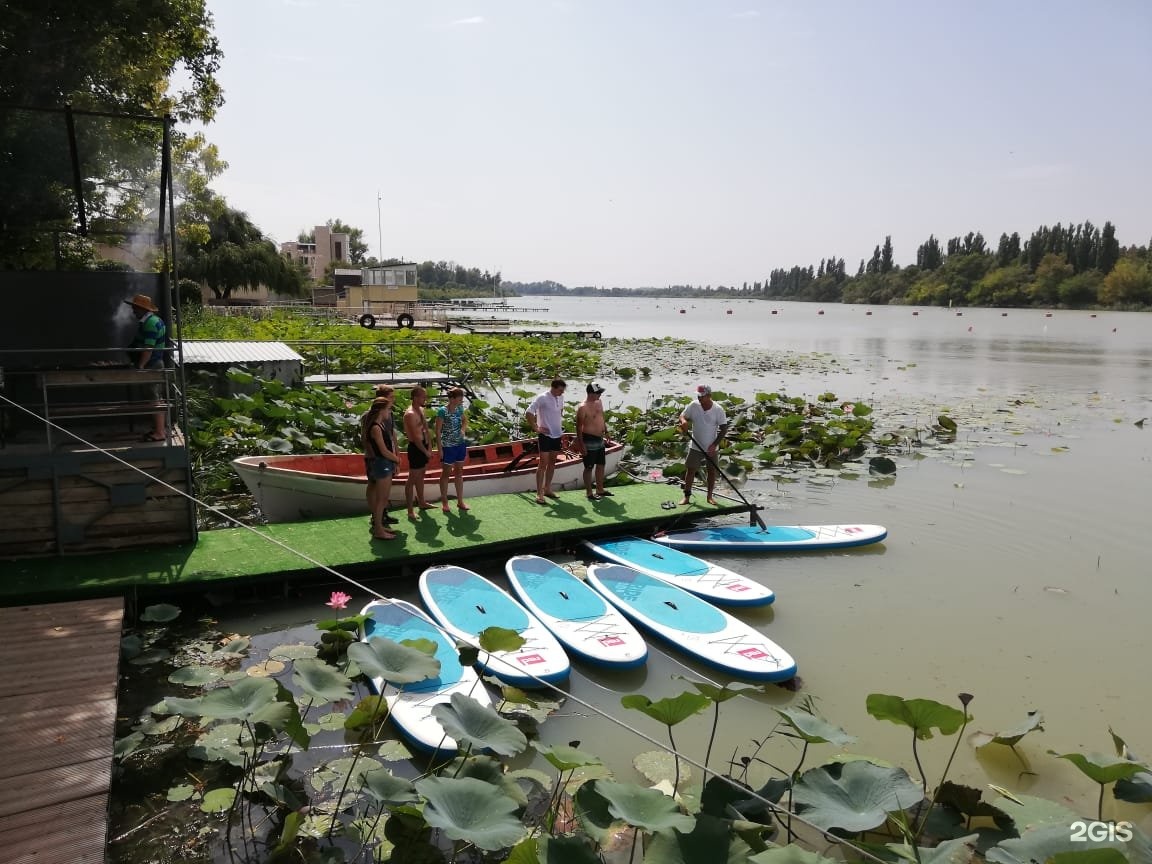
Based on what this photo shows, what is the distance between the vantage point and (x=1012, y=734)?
4.86 m

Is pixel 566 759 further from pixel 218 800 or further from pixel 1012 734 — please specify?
pixel 1012 734

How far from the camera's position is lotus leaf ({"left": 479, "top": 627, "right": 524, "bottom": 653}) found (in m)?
4.27

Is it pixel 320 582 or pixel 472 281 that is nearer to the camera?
pixel 320 582

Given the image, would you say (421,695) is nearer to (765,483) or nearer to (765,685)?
(765,685)

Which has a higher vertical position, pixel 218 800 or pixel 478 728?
pixel 478 728

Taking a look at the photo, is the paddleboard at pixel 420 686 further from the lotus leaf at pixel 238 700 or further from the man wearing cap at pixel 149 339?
the man wearing cap at pixel 149 339

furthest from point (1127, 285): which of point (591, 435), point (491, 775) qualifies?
point (491, 775)

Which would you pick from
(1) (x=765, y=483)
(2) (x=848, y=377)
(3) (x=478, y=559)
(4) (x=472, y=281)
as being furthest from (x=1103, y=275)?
(4) (x=472, y=281)

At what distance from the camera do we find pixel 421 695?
17.9 feet

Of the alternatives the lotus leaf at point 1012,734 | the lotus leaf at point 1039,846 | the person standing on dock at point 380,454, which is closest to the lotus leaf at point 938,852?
the lotus leaf at point 1039,846

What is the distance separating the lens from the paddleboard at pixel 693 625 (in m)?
6.29

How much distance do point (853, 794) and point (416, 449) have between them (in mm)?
6094

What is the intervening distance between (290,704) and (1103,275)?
119m

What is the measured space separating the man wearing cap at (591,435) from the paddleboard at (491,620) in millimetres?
2610
